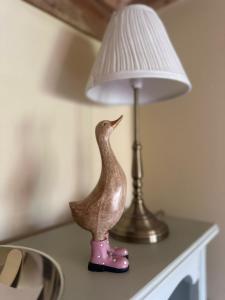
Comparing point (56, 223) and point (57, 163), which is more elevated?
point (57, 163)

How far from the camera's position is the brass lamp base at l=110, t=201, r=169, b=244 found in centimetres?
70

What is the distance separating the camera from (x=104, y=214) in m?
0.51

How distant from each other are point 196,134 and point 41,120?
0.56m

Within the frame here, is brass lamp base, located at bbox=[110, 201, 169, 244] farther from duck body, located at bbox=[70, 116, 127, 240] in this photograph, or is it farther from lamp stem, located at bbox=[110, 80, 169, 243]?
duck body, located at bbox=[70, 116, 127, 240]

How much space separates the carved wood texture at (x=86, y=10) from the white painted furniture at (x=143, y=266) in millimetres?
689

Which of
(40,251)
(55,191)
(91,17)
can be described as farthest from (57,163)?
(91,17)

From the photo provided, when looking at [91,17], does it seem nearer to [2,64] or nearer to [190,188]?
[2,64]

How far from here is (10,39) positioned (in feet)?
2.55

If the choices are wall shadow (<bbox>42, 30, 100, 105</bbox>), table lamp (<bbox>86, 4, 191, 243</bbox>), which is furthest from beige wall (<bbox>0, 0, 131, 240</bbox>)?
table lamp (<bbox>86, 4, 191, 243</bbox>)

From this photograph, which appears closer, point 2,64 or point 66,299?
point 66,299

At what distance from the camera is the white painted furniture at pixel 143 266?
0.47 m

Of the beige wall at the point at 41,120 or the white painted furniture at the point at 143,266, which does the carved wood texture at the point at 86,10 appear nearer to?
the beige wall at the point at 41,120

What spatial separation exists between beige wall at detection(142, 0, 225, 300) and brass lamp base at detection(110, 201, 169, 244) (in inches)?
13.3

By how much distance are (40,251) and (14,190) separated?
0.22 metres
